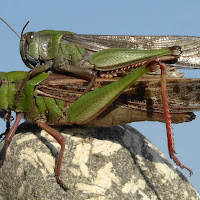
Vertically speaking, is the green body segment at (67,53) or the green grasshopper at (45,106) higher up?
the green body segment at (67,53)

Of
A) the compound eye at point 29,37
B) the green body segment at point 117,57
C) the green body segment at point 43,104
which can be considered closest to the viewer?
the green body segment at point 43,104

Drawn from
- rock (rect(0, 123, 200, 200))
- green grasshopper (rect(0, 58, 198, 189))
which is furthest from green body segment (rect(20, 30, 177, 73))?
rock (rect(0, 123, 200, 200))

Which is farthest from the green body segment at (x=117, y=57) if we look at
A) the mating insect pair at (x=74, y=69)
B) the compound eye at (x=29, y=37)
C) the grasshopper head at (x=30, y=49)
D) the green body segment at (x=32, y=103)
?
the compound eye at (x=29, y=37)

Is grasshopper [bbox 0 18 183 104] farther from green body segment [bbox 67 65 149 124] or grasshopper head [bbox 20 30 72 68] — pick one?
green body segment [bbox 67 65 149 124]

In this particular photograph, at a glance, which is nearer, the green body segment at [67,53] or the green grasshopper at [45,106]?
the green grasshopper at [45,106]

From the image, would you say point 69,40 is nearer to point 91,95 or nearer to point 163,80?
point 91,95

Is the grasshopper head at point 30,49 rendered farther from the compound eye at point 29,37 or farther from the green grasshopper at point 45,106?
the green grasshopper at point 45,106
